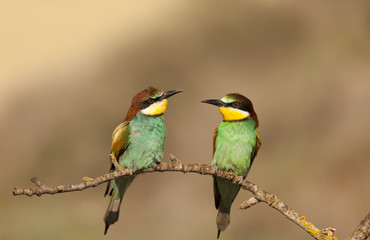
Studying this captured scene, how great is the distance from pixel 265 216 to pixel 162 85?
247cm

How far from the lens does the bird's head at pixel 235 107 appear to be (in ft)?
10.1

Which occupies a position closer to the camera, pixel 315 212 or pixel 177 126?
pixel 315 212

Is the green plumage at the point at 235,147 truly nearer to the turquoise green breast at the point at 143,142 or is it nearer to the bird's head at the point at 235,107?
the bird's head at the point at 235,107

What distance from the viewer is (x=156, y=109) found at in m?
Result: 2.97

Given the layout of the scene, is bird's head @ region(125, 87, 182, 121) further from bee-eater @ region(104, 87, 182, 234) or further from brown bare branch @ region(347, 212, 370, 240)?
brown bare branch @ region(347, 212, 370, 240)

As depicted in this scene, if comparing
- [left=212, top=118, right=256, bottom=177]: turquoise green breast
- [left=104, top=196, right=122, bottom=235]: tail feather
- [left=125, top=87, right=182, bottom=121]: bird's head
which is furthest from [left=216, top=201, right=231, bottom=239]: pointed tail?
[left=125, top=87, right=182, bottom=121]: bird's head

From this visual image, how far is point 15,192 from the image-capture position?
6.09ft

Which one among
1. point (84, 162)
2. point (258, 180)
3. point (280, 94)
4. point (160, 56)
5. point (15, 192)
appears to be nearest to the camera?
point (15, 192)

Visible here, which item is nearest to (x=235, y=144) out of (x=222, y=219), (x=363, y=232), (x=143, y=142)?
(x=222, y=219)

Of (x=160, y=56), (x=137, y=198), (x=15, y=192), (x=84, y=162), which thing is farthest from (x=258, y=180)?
(x=15, y=192)

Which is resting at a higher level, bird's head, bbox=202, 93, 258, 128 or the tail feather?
bird's head, bbox=202, 93, 258, 128

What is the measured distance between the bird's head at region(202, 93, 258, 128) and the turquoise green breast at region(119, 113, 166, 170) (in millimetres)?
374

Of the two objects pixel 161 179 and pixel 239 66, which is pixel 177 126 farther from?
pixel 239 66

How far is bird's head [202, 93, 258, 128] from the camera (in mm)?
3087
